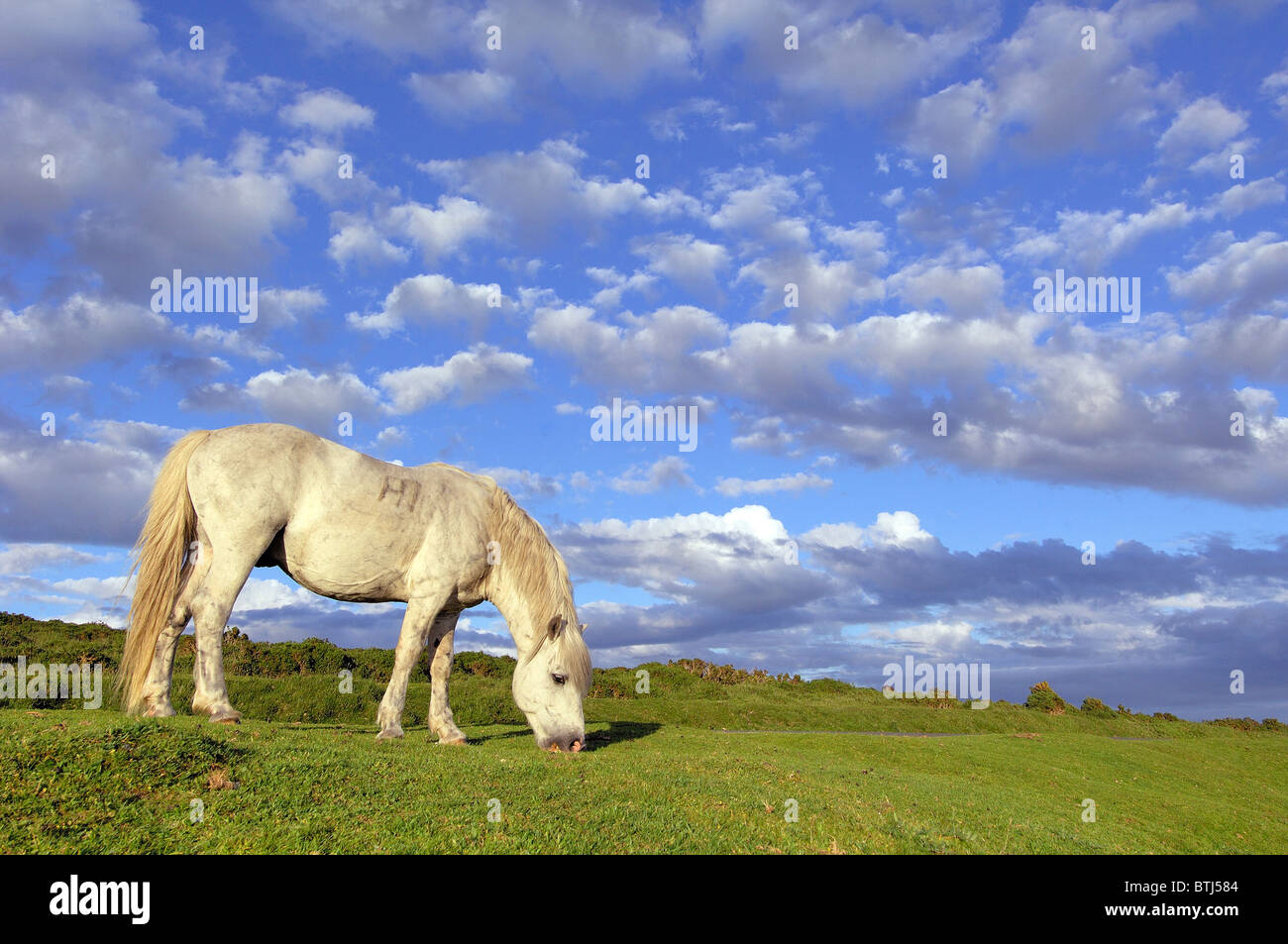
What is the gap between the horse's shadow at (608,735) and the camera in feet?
41.5

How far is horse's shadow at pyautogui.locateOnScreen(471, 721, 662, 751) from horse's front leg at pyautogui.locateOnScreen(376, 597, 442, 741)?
5.36 ft

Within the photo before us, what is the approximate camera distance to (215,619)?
10.5 metres

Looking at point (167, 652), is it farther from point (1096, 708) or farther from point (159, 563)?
point (1096, 708)

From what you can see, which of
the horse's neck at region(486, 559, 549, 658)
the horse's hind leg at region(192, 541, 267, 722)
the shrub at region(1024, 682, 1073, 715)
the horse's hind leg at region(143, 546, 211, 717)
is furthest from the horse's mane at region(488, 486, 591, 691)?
the shrub at region(1024, 682, 1073, 715)

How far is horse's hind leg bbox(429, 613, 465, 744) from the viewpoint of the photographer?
457 inches

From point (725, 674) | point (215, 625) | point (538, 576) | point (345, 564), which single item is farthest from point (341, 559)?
point (725, 674)

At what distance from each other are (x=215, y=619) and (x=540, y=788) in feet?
19.0

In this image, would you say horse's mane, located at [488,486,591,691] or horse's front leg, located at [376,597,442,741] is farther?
horse's mane, located at [488,486,591,691]

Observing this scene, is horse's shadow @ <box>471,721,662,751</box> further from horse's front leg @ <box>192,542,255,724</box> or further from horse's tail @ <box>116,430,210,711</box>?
horse's tail @ <box>116,430,210,711</box>

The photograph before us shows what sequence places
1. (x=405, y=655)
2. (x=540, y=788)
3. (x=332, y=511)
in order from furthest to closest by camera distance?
1. (x=405, y=655)
2. (x=332, y=511)
3. (x=540, y=788)

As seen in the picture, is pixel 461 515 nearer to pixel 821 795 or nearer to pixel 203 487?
pixel 203 487

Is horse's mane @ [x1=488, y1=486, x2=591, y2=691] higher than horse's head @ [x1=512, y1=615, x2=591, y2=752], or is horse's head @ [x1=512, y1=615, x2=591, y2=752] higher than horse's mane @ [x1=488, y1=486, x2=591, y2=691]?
horse's mane @ [x1=488, y1=486, x2=591, y2=691]
